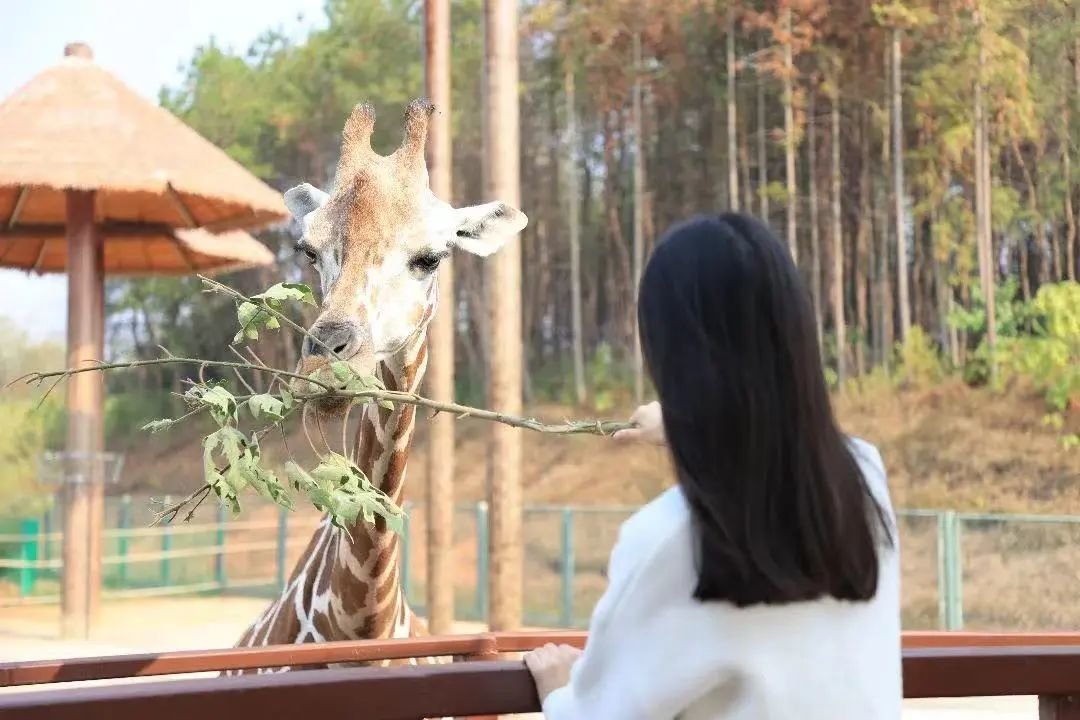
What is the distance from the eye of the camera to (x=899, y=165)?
16406mm

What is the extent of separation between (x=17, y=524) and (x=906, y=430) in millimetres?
12007

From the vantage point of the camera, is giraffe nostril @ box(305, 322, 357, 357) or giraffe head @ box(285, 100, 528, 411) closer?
giraffe nostril @ box(305, 322, 357, 357)

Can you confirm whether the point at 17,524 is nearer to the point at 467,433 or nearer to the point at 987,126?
the point at 467,433

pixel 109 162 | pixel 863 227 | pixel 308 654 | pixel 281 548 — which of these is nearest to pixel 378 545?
pixel 308 654

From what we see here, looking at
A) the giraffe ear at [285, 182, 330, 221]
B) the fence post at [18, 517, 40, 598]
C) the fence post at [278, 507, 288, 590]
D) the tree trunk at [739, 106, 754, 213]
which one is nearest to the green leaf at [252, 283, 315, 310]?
the giraffe ear at [285, 182, 330, 221]

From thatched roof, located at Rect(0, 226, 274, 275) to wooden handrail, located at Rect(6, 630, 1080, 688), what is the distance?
883 centimetres

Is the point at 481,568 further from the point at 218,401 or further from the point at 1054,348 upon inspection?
the point at 218,401

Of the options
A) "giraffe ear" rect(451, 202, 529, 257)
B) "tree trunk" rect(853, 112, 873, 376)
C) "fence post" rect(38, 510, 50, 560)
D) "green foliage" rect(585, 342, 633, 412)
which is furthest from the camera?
"green foliage" rect(585, 342, 633, 412)

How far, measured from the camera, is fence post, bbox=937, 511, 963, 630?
9.38 metres

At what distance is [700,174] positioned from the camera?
1938 centimetres

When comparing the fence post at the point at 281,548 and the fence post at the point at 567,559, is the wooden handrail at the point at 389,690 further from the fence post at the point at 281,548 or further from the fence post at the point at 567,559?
the fence post at the point at 281,548

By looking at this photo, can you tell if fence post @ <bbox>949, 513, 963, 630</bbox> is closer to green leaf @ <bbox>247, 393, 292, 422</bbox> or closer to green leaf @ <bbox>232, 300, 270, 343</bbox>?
green leaf @ <bbox>232, 300, 270, 343</bbox>

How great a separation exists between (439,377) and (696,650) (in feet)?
20.0

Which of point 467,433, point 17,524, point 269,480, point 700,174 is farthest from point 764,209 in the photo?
point 269,480
